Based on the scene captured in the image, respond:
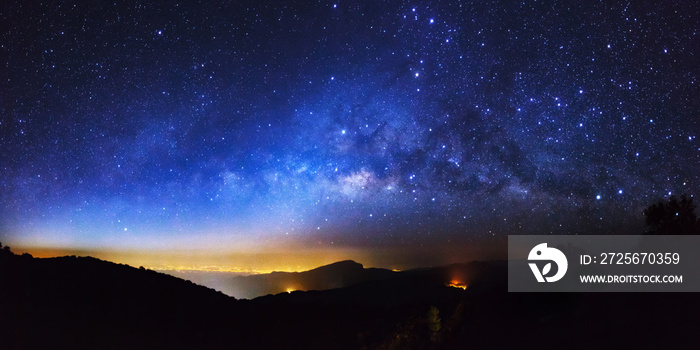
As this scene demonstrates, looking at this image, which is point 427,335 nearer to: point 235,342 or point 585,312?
point 585,312

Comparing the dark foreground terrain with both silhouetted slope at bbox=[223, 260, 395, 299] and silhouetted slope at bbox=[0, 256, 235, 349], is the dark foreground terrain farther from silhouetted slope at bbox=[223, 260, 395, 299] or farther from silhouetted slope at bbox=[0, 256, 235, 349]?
silhouetted slope at bbox=[223, 260, 395, 299]

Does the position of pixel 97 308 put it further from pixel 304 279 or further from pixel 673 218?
pixel 304 279

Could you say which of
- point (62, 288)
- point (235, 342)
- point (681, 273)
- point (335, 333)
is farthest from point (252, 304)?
point (681, 273)

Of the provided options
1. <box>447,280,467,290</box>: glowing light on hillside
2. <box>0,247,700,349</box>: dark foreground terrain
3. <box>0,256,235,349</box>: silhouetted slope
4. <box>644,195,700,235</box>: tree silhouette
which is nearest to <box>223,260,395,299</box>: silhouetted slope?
<box>447,280,467,290</box>: glowing light on hillside

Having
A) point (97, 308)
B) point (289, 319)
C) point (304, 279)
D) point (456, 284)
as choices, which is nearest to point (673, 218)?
point (456, 284)

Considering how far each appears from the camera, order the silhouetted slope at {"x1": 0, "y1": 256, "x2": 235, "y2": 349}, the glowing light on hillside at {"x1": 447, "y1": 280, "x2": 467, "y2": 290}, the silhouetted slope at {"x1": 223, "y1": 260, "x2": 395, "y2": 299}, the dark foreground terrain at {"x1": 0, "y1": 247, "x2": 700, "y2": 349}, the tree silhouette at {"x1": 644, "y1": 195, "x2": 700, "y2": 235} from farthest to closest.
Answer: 1. the silhouetted slope at {"x1": 223, "y1": 260, "x2": 395, "y2": 299}
2. the glowing light on hillside at {"x1": 447, "y1": 280, "x2": 467, "y2": 290}
3. the tree silhouette at {"x1": 644, "y1": 195, "x2": 700, "y2": 235}
4. the silhouetted slope at {"x1": 0, "y1": 256, "x2": 235, "y2": 349}
5. the dark foreground terrain at {"x1": 0, "y1": 247, "x2": 700, "y2": 349}

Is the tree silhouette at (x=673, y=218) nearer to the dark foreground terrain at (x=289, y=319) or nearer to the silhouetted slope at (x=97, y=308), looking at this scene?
the dark foreground terrain at (x=289, y=319)

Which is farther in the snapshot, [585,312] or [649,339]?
[585,312]
